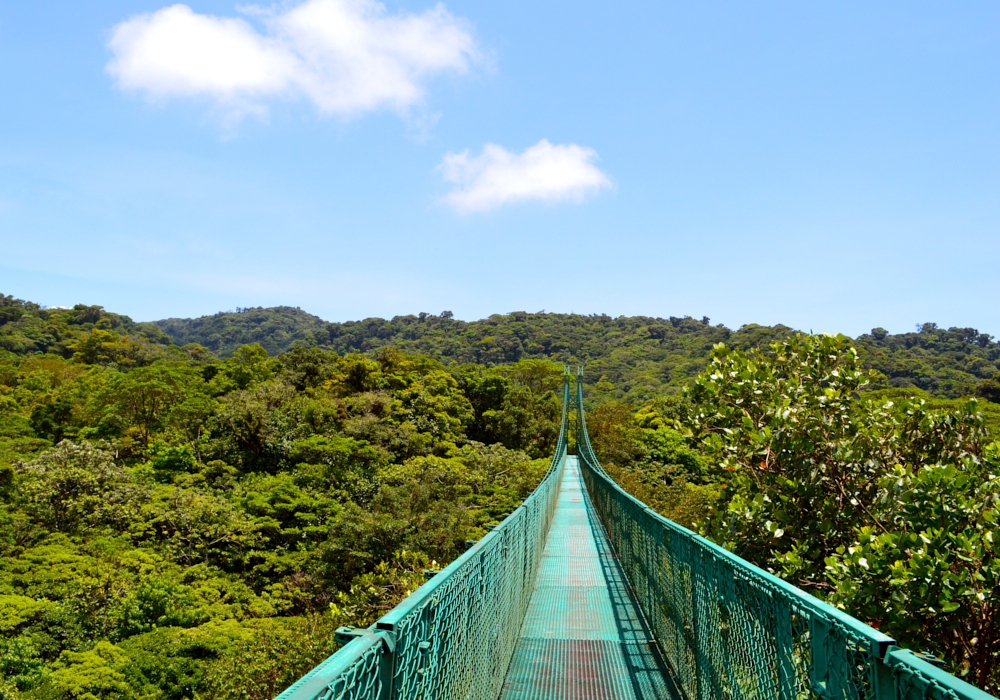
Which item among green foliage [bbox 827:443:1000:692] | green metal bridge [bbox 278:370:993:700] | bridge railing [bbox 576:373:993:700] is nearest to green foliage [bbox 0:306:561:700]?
green metal bridge [bbox 278:370:993:700]

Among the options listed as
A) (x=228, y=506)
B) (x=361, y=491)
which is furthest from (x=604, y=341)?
(x=228, y=506)

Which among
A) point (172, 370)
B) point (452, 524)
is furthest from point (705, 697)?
point (172, 370)

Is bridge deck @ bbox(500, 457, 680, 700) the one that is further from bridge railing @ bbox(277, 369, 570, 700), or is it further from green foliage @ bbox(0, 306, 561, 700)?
green foliage @ bbox(0, 306, 561, 700)

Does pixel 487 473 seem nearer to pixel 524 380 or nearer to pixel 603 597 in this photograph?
pixel 603 597

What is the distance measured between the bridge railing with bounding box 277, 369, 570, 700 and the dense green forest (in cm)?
142

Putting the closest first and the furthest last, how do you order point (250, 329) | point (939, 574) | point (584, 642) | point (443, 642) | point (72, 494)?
point (443, 642), point (939, 574), point (584, 642), point (72, 494), point (250, 329)

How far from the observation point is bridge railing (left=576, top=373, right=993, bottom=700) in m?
1.05

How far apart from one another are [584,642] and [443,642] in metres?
1.99

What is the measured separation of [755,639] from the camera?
5.77 ft

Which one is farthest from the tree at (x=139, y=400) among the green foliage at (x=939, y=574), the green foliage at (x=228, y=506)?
the green foliage at (x=939, y=574)

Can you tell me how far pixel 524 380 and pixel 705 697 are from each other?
36528mm

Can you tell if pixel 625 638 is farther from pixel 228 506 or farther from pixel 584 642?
pixel 228 506

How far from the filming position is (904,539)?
252 centimetres

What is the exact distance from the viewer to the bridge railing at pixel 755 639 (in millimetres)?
1050
